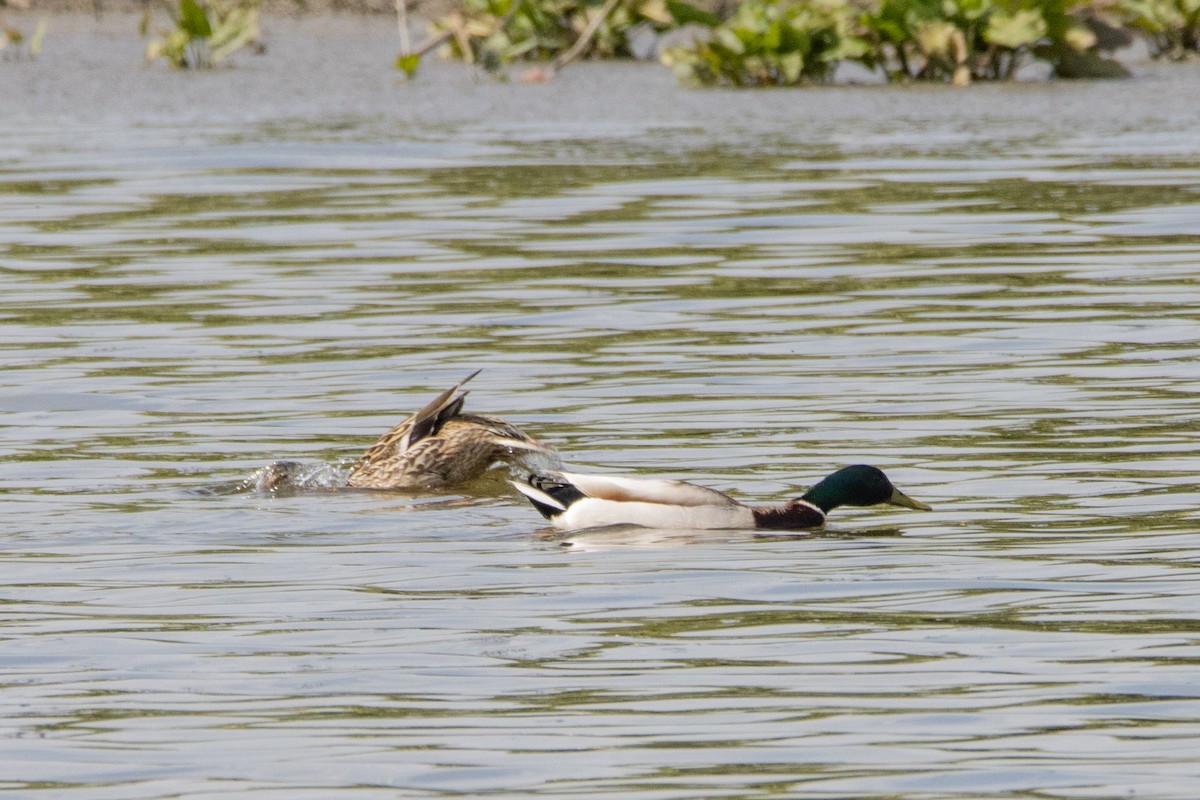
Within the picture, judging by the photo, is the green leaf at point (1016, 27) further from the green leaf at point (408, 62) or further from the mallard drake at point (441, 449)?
the mallard drake at point (441, 449)

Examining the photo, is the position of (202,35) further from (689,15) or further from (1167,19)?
(1167,19)

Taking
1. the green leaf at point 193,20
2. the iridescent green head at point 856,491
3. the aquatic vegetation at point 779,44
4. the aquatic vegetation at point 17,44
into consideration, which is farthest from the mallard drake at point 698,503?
the aquatic vegetation at point 17,44

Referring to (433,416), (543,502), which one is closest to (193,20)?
(433,416)

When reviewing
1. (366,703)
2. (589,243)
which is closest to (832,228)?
(589,243)

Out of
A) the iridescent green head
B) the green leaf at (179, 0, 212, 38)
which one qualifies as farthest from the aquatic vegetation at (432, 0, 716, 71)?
the iridescent green head

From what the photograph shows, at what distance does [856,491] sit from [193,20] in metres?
16.1

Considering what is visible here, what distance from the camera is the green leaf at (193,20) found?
75.6 ft

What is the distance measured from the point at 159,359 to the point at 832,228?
4772 mm

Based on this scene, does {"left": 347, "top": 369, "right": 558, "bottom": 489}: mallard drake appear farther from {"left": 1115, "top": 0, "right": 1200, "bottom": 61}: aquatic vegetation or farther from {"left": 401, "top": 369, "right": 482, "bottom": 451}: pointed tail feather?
{"left": 1115, "top": 0, "right": 1200, "bottom": 61}: aquatic vegetation

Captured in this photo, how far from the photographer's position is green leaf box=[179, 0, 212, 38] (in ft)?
75.6

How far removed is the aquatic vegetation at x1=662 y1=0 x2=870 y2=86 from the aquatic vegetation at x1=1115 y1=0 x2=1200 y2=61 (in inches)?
96.0

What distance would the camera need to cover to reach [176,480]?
871cm

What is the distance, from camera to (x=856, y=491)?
7949mm

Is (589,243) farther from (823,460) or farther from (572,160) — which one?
(823,460)
